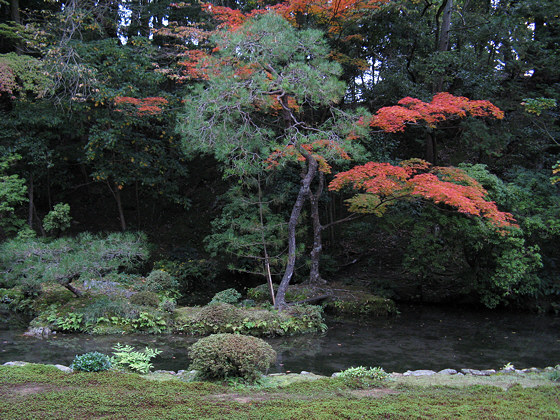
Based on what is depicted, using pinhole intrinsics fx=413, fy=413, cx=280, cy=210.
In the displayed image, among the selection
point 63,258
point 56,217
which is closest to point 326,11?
point 63,258

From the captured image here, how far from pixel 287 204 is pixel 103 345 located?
589cm

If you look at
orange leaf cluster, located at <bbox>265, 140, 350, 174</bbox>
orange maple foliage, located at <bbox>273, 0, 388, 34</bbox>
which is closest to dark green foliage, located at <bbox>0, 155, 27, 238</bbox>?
orange leaf cluster, located at <bbox>265, 140, 350, 174</bbox>

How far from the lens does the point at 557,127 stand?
31.7 feet

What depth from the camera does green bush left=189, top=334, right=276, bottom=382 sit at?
13.9 ft

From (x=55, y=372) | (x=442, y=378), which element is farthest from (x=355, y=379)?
(x=55, y=372)

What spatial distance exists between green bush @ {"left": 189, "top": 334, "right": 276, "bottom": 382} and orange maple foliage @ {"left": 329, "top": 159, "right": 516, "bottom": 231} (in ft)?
13.3

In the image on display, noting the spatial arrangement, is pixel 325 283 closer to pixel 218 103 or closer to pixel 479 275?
pixel 479 275

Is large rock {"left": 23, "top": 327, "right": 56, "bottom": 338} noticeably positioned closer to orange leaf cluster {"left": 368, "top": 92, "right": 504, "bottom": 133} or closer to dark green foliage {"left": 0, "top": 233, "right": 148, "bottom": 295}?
dark green foliage {"left": 0, "top": 233, "right": 148, "bottom": 295}

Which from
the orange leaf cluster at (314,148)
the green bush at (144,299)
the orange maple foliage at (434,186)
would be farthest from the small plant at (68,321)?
the orange maple foliage at (434,186)

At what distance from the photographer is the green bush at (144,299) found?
7.93 meters

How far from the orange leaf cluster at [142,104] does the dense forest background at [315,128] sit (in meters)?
0.04

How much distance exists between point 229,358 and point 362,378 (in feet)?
4.91

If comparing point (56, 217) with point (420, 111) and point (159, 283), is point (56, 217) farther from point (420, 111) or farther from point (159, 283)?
point (420, 111)

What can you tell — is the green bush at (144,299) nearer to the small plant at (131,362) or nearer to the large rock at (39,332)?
the large rock at (39,332)
